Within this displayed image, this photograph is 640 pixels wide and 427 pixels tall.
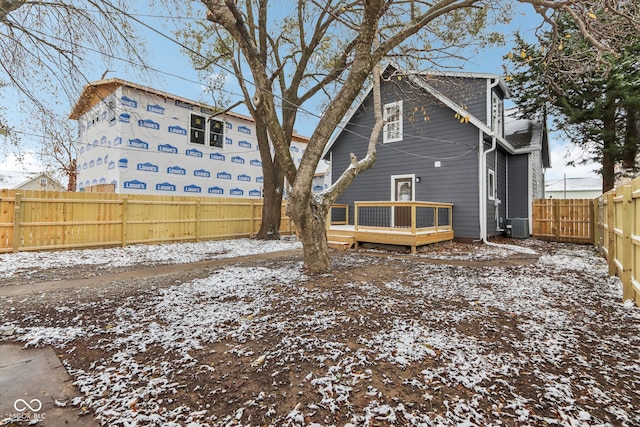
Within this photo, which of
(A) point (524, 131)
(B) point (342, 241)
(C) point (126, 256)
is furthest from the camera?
(A) point (524, 131)

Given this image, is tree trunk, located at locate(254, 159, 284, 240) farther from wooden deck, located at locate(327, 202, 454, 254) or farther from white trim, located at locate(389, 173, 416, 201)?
white trim, located at locate(389, 173, 416, 201)

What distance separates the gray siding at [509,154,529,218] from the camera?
11.2 m

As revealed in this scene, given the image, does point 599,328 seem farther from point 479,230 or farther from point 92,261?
point 92,261

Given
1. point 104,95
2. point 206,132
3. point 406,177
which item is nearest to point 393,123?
point 406,177

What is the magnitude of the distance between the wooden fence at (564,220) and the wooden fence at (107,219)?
11558 millimetres

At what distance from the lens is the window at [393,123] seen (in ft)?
34.9

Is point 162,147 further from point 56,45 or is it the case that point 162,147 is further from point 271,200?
point 56,45

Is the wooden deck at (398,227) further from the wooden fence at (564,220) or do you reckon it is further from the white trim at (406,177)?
the wooden fence at (564,220)

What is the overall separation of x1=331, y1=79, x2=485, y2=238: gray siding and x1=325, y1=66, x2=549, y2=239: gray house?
3 cm

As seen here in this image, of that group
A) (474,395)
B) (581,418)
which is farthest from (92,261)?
(581,418)

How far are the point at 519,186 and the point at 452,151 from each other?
13.1 ft

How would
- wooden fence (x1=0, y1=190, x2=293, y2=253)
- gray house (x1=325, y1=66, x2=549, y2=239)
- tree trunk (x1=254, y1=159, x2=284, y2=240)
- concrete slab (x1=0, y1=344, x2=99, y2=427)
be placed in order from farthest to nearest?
tree trunk (x1=254, y1=159, x2=284, y2=240) < gray house (x1=325, y1=66, x2=549, y2=239) < wooden fence (x1=0, y1=190, x2=293, y2=253) < concrete slab (x1=0, y1=344, x2=99, y2=427)

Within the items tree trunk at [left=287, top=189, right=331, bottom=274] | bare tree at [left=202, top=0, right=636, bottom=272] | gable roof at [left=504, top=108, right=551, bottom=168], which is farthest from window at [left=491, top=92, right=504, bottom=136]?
tree trunk at [left=287, top=189, right=331, bottom=274]

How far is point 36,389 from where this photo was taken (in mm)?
1979
